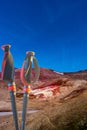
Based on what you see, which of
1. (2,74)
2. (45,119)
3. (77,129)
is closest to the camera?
(2,74)

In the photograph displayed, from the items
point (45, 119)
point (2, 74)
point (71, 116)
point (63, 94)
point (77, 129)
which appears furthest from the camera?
point (63, 94)

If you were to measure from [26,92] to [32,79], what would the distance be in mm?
240

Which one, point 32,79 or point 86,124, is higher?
point 32,79

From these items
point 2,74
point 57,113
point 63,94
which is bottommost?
point 57,113

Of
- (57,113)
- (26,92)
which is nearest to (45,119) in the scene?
(57,113)

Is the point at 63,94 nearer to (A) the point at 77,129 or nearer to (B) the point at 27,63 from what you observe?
(A) the point at 77,129

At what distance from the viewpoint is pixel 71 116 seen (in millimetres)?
5617

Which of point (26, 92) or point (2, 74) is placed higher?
point (2, 74)

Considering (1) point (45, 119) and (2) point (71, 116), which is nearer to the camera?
(2) point (71, 116)

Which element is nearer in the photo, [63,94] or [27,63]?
[27,63]

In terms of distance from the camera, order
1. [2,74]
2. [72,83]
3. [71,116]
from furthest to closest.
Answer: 1. [72,83]
2. [71,116]
3. [2,74]

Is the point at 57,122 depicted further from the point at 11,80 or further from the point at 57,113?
the point at 11,80

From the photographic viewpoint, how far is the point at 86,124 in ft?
17.2

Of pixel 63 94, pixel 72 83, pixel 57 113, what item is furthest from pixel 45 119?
pixel 72 83
